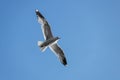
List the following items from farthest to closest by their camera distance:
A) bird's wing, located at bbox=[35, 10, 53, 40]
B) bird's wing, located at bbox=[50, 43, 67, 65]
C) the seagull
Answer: bird's wing, located at bbox=[50, 43, 67, 65] → bird's wing, located at bbox=[35, 10, 53, 40] → the seagull

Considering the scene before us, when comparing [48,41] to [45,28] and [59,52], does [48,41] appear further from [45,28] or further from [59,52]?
[59,52]

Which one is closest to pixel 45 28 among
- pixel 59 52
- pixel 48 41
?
pixel 48 41

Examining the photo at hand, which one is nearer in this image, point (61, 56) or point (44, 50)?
point (44, 50)

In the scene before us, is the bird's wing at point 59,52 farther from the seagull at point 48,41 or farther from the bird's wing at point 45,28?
the bird's wing at point 45,28

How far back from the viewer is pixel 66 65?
31625mm

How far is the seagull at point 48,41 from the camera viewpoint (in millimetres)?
29578

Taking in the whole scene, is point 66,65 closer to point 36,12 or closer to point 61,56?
point 61,56

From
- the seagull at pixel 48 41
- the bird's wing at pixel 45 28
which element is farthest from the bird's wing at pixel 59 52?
the bird's wing at pixel 45 28

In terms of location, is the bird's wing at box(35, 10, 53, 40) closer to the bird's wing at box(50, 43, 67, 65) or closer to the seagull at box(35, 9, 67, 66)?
the seagull at box(35, 9, 67, 66)

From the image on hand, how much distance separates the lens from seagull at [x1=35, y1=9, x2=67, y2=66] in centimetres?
2958

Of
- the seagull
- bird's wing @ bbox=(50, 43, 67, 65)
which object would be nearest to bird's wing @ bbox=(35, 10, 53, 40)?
the seagull

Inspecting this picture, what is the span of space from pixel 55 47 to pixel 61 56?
1.00m

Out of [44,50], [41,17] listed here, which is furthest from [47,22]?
[44,50]

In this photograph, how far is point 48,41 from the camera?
98.2 feet
